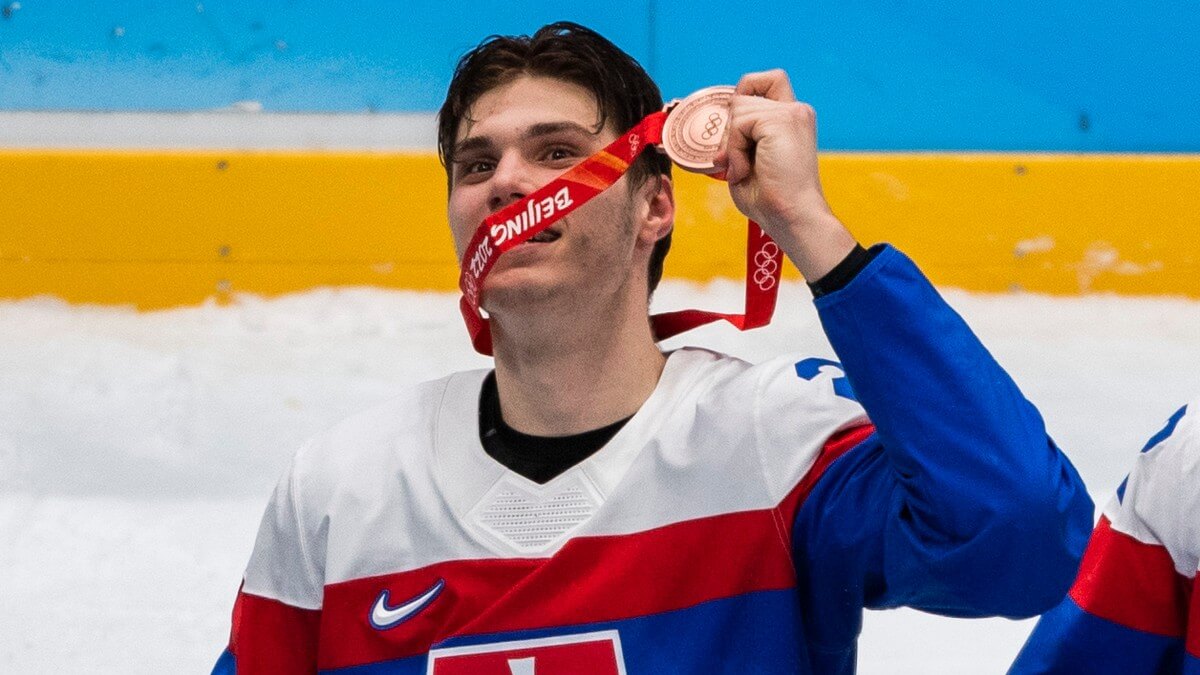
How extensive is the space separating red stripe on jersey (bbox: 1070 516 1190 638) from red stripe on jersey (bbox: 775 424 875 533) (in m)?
0.21

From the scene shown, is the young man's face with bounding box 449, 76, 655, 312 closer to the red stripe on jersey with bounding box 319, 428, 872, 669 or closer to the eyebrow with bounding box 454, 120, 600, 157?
the eyebrow with bounding box 454, 120, 600, 157

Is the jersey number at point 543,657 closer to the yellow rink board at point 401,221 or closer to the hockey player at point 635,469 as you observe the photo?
the hockey player at point 635,469

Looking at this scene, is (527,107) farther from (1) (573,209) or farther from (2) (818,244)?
(2) (818,244)

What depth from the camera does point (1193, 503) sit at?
115 centimetres

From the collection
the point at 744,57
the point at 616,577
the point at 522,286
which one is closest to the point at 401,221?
the point at 744,57

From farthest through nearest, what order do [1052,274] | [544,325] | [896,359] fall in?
[1052,274] → [544,325] → [896,359]

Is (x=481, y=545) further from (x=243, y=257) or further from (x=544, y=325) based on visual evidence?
(x=243, y=257)

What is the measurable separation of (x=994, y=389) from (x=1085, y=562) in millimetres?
340

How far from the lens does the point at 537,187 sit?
47.3 inches

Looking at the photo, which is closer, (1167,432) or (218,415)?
(1167,432)

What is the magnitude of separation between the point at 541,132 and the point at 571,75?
2.9 inches

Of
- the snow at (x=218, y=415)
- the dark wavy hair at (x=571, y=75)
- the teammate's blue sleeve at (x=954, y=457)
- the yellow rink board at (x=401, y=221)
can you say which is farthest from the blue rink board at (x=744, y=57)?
the teammate's blue sleeve at (x=954, y=457)

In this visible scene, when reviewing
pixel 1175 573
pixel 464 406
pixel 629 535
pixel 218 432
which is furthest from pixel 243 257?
pixel 1175 573

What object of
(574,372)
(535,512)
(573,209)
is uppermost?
(573,209)
